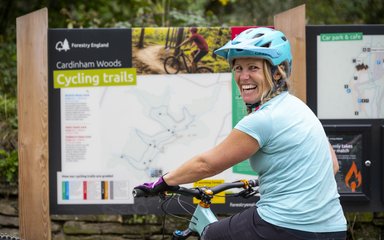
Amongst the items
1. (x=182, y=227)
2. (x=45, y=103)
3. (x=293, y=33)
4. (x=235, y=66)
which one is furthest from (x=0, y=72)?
(x=235, y=66)

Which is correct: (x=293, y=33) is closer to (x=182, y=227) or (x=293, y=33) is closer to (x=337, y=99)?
(x=337, y=99)

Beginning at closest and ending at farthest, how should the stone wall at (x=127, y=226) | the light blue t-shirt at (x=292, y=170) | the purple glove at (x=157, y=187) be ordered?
A: the light blue t-shirt at (x=292, y=170) < the purple glove at (x=157, y=187) < the stone wall at (x=127, y=226)

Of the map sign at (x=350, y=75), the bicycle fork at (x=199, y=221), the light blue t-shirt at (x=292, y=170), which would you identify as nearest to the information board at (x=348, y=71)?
the map sign at (x=350, y=75)

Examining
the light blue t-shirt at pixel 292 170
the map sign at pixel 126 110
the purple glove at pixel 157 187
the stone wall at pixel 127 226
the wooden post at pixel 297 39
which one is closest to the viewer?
the light blue t-shirt at pixel 292 170

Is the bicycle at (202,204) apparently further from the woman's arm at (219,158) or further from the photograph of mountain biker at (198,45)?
the photograph of mountain biker at (198,45)

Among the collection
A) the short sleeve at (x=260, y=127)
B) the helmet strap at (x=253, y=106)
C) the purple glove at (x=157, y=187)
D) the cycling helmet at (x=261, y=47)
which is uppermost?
the cycling helmet at (x=261, y=47)

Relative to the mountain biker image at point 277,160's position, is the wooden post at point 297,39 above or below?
above

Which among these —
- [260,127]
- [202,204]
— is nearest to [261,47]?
[260,127]

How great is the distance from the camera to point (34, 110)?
534 centimetres

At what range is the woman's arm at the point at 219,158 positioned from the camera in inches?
116

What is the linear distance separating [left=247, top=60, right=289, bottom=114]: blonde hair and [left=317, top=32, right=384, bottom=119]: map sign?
237 cm

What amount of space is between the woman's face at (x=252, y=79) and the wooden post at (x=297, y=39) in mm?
2234

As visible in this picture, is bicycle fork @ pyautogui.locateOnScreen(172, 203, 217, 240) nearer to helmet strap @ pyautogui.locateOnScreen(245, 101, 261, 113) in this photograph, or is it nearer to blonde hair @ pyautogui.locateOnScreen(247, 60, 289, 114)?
helmet strap @ pyautogui.locateOnScreen(245, 101, 261, 113)

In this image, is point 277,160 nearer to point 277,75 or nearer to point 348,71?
point 277,75
